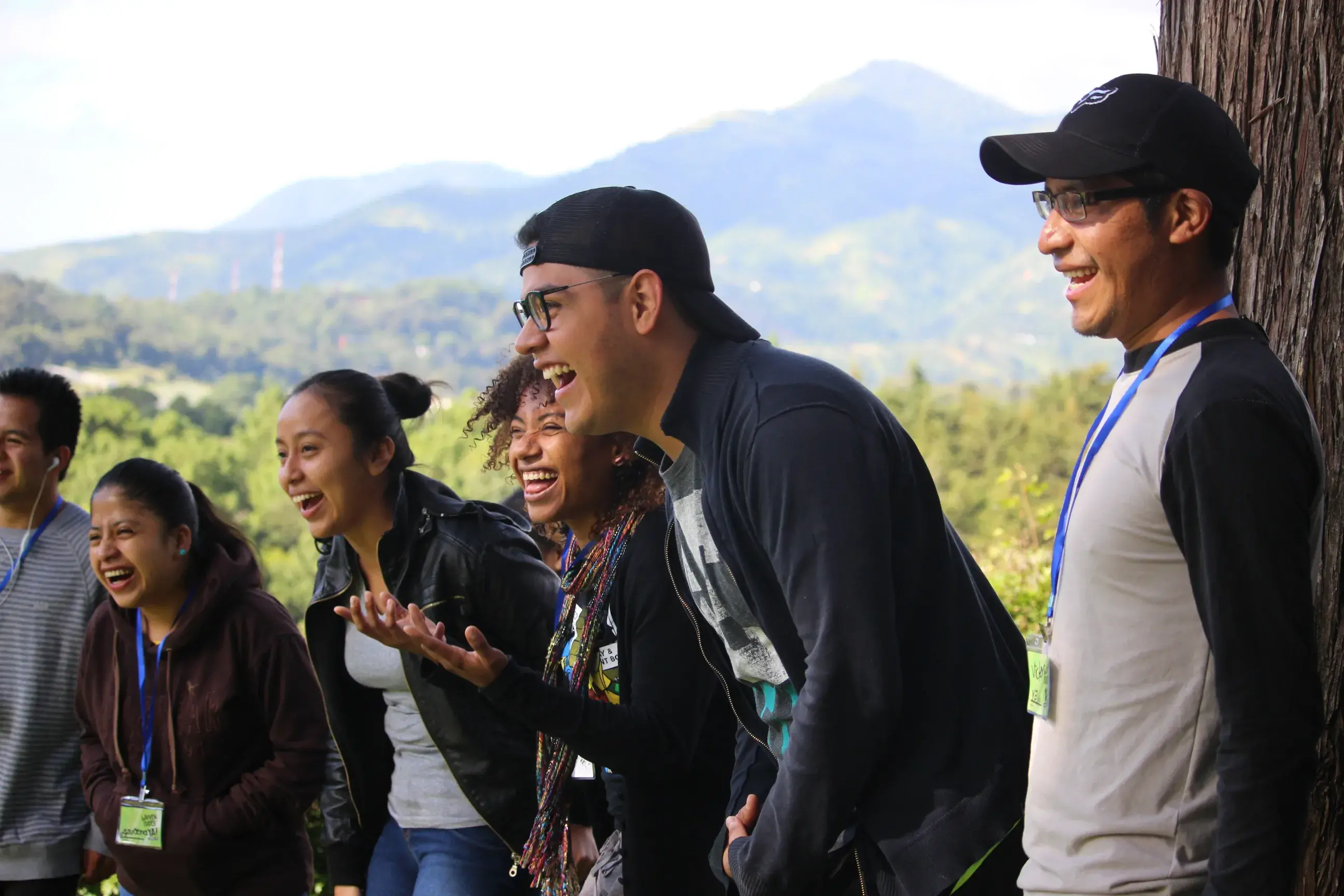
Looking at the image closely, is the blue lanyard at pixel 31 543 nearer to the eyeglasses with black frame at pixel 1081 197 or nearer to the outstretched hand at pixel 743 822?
the outstretched hand at pixel 743 822

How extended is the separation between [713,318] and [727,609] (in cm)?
50

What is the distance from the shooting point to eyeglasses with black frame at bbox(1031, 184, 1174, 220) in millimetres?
1889

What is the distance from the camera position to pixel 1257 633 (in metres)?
1.63

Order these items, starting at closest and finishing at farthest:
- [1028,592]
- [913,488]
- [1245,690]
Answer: [1245,690]
[913,488]
[1028,592]

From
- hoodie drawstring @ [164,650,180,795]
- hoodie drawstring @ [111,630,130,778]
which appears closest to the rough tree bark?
hoodie drawstring @ [164,650,180,795]

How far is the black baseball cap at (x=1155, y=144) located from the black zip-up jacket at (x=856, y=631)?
1.54 ft

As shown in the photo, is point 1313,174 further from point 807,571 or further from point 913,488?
point 807,571

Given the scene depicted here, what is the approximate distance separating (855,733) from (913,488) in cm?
39

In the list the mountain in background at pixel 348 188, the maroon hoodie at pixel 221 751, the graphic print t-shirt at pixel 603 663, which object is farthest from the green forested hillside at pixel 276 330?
the mountain in background at pixel 348 188

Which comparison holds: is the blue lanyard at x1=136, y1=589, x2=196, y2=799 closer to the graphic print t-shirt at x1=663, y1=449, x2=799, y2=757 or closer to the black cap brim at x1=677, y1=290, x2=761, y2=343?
the graphic print t-shirt at x1=663, y1=449, x2=799, y2=757

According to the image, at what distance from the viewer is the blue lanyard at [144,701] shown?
3.61m

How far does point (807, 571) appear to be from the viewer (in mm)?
1872


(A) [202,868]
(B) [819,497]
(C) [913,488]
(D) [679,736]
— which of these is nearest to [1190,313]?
(C) [913,488]

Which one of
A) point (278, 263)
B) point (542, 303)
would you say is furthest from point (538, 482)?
point (278, 263)
